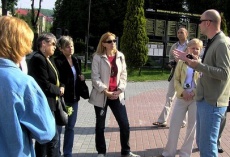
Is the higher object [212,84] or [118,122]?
[212,84]

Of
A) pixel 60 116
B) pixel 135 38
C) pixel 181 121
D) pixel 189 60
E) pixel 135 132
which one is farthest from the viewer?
pixel 135 38

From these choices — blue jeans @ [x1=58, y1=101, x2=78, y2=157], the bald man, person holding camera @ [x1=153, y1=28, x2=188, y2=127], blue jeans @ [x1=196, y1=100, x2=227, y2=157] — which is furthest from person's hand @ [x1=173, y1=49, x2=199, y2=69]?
person holding camera @ [x1=153, y1=28, x2=188, y2=127]

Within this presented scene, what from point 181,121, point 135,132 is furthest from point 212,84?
point 135,132

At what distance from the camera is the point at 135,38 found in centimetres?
1845

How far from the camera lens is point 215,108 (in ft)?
12.2

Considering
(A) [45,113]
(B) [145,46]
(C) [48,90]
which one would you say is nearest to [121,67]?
(C) [48,90]

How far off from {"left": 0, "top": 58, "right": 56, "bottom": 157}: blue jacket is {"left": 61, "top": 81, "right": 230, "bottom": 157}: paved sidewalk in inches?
138

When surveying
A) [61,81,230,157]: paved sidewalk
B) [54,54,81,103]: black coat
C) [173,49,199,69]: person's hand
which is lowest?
[61,81,230,157]: paved sidewalk

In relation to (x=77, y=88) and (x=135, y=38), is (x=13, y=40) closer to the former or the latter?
(x=77, y=88)

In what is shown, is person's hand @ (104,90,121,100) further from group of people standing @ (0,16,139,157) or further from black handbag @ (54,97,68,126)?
black handbag @ (54,97,68,126)

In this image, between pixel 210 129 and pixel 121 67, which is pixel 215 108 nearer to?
pixel 210 129

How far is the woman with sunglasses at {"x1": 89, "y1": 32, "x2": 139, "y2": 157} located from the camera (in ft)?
17.3

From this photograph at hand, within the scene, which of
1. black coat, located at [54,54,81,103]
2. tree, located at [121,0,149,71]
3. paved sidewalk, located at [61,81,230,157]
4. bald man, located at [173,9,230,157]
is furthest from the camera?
tree, located at [121,0,149,71]

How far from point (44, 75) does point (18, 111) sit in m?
2.26
